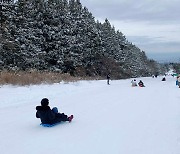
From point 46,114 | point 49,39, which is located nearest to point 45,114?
point 46,114

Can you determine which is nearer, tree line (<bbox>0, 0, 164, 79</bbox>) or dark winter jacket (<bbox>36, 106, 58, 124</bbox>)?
dark winter jacket (<bbox>36, 106, 58, 124</bbox>)

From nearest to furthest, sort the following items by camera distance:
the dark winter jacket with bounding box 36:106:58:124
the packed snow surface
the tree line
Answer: the packed snow surface, the dark winter jacket with bounding box 36:106:58:124, the tree line

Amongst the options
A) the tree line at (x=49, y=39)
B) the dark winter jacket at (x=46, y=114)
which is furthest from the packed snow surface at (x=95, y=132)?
the tree line at (x=49, y=39)

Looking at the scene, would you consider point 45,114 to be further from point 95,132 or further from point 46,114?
point 95,132

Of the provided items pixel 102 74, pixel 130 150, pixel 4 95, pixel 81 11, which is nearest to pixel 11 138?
pixel 130 150

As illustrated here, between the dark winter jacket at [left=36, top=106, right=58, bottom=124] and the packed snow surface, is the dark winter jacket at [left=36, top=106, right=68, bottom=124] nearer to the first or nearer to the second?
the dark winter jacket at [left=36, top=106, right=58, bottom=124]

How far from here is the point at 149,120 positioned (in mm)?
9203

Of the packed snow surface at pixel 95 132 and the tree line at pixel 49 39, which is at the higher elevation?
the tree line at pixel 49 39

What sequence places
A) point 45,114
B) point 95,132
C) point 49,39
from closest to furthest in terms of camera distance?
point 95,132, point 45,114, point 49,39

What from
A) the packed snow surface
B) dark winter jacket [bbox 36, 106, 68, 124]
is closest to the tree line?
the packed snow surface

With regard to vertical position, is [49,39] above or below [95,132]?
above

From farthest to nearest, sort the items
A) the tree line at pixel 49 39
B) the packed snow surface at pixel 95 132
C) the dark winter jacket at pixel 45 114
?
the tree line at pixel 49 39, the dark winter jacket at pixel 45 114, the packed snow surface at pixel 95 132

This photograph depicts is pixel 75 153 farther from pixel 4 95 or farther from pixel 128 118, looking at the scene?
pixel 4 95

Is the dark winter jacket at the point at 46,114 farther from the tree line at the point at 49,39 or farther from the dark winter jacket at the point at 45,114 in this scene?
the tree line at the point at 49,39
